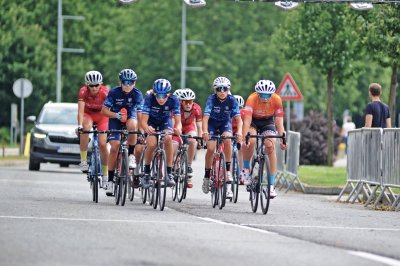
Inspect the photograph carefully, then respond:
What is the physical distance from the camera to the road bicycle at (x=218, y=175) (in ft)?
71.4

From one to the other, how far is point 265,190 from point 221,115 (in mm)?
2150

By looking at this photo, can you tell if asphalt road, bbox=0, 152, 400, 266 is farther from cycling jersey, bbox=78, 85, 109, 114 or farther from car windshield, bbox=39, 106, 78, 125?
car windshield, bbox=39, 106, 78, 125

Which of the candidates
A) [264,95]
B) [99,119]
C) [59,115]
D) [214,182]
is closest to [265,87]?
[264,95]

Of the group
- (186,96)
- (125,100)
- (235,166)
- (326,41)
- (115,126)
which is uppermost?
(326,41)

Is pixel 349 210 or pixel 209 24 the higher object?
pixel 209 24

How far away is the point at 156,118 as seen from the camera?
21844mm

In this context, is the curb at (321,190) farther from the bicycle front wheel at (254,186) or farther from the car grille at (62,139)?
the bicycle front wheel at (254,186)

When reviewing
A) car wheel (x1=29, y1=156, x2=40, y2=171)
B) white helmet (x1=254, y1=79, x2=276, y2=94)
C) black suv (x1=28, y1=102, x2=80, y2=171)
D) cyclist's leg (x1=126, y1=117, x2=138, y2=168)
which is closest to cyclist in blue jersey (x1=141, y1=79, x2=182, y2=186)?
cyclist's leg (x1=126, y1=117, x2=138, y2=168)

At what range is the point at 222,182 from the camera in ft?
72.1

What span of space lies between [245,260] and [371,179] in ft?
41.0

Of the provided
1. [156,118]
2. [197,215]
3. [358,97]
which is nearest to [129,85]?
[156,118]

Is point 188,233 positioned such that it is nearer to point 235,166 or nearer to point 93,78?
point 235,166

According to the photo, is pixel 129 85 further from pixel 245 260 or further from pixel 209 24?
pixel 209 24

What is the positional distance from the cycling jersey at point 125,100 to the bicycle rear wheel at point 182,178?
4.23 feet
